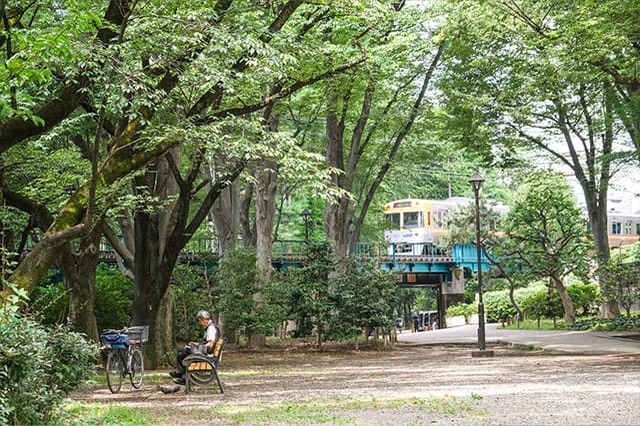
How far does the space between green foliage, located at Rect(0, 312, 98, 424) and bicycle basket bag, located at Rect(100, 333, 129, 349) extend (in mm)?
4201

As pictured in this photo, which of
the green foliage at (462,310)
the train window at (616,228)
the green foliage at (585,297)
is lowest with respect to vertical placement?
the green foliage at (462,310)

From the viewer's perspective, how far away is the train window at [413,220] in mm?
45781

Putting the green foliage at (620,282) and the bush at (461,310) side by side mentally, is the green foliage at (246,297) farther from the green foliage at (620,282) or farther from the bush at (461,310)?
the bush at (461,310)

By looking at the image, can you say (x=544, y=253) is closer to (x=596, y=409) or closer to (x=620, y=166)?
(x=620, y=166)

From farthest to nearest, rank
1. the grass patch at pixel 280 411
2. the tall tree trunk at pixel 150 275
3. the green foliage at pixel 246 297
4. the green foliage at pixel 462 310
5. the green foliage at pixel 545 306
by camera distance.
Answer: the green foliage at pixel 462 310 → the green foliage at pixel 545 306 → the green foliage at pixel 246 297 → the tall tree trunk at pixel 150 275 → the grass patch at pixel 280 411

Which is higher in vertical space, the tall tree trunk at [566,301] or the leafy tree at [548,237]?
the leafy tree at [548,237]

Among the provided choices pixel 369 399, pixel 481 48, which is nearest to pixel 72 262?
pixel 369 399

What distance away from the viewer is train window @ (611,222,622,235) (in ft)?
162

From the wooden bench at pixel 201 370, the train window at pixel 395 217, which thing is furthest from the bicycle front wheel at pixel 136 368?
the train window at pixel 395 217

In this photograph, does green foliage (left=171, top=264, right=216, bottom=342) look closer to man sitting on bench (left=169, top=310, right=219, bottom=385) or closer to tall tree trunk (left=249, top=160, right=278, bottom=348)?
tall tree trunk (left=249, top=160, right=278, bottom=348)

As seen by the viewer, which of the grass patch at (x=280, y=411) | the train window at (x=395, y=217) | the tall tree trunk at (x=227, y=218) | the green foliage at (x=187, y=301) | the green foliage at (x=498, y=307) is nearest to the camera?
the grass patch at (x=280, y=411)

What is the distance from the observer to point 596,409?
858 cm

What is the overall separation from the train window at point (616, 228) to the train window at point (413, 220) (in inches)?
499

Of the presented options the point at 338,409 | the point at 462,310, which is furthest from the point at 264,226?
the point at 462,310
